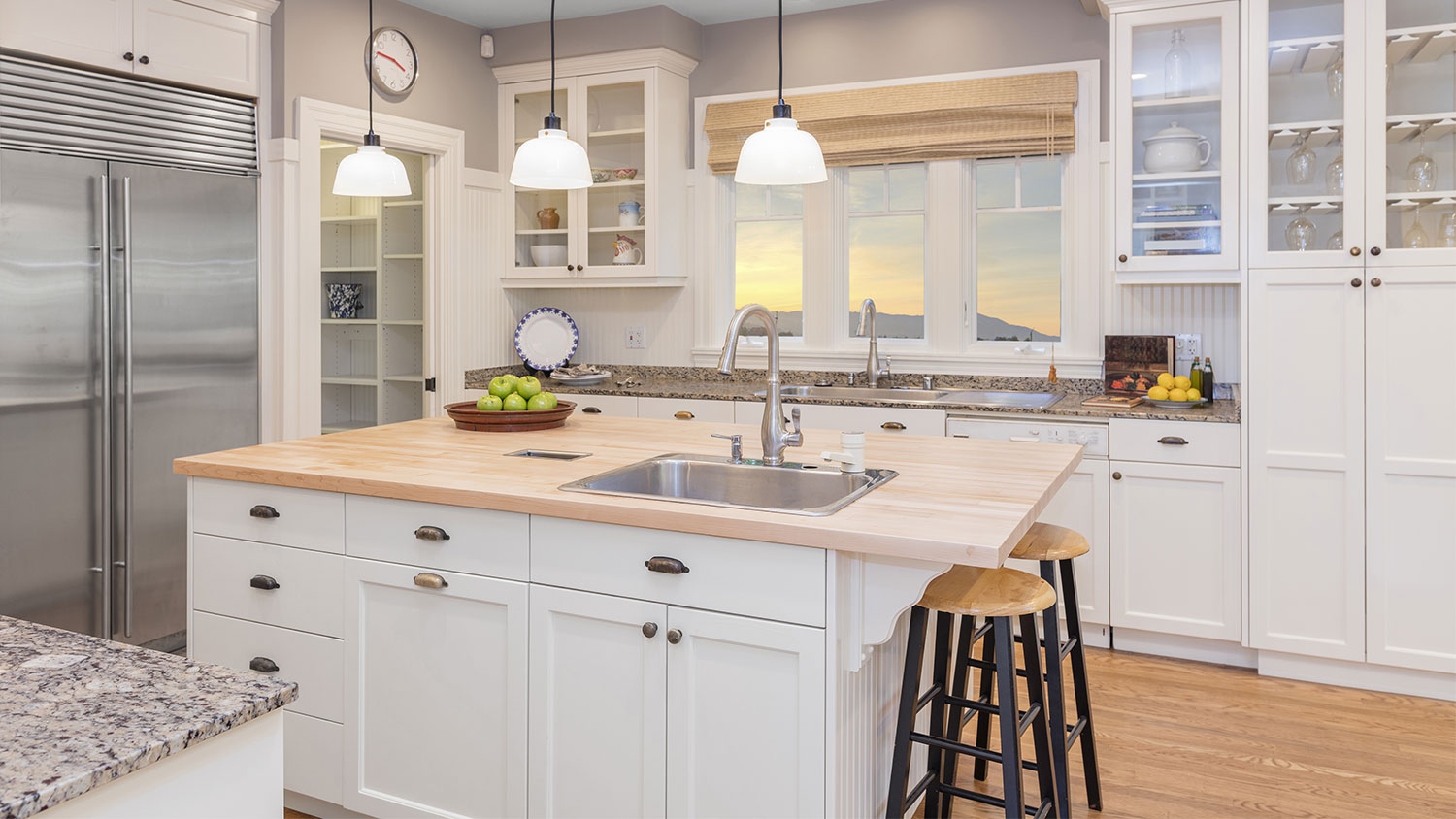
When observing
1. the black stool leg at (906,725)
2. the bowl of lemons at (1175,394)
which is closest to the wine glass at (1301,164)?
the bowl of lemons at (1175,394)

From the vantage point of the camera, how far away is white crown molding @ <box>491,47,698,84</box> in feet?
15.3

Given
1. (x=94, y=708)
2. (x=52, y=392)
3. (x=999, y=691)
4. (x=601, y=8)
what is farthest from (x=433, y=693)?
(x=601, y=8)

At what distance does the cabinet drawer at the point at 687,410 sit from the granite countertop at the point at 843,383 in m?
0.03

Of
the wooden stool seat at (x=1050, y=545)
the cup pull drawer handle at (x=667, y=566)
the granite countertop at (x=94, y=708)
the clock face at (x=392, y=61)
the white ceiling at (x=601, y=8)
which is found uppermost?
the white ceiling at (x=601, y=8)

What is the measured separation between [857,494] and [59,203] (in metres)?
2.83

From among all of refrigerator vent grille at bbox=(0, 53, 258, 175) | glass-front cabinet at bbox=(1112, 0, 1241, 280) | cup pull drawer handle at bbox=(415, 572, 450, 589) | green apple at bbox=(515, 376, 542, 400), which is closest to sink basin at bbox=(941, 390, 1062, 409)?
glass-front cabinet at bbox=(1112, 0, 1241, 280)

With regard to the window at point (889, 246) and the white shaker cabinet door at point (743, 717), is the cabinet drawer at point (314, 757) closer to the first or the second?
the white shaker cabinet door at point (743, 717)

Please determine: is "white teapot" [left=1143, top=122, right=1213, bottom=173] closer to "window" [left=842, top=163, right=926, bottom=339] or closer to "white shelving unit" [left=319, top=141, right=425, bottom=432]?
"window" [left=842, top=163, right=926, bottom=339]

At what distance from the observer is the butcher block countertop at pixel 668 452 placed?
1770mm

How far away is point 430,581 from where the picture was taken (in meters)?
2.21

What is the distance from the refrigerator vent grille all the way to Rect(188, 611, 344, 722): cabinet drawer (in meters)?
1.79

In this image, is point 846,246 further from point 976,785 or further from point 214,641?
point 214,641

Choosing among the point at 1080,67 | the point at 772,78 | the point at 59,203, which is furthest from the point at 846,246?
the point at 59,203

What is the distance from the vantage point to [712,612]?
6.30ft
